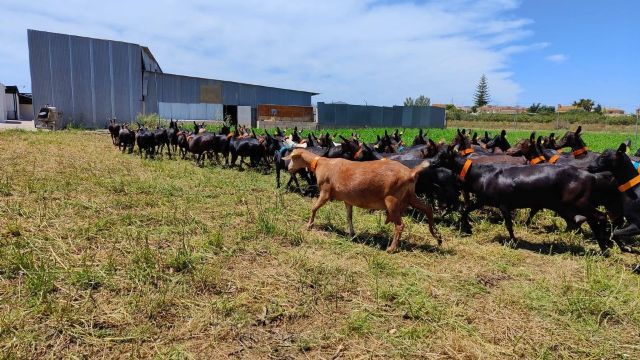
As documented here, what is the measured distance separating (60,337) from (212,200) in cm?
573

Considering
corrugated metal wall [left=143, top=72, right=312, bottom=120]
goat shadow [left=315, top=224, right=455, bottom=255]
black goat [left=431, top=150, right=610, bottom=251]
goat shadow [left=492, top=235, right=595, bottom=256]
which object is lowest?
goat shadow [left=492, top=235, right=595, bottom=256]

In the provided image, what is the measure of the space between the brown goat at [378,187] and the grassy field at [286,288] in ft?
2.01

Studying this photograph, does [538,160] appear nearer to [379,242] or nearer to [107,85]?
[379,242]

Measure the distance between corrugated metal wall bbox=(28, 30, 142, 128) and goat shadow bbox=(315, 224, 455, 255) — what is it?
3495 cm

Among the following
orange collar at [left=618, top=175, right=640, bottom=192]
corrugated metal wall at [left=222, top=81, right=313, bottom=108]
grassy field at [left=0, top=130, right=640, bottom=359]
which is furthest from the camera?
corrugated metal wall at [left=222, top=81, right=313, bottom=108]

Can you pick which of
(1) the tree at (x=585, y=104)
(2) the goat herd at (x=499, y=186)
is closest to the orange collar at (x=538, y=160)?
(2) the goat herd at (x=499, y=186)

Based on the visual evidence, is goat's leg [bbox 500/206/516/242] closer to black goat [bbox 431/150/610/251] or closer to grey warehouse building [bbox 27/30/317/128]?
black goat [bbox 431/150/610/251]

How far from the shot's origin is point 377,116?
48375 millimetres

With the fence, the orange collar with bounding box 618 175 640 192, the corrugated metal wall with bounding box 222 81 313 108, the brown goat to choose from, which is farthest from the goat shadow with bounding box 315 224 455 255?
the corrugated metal wall with bounding box 222 81 313 108

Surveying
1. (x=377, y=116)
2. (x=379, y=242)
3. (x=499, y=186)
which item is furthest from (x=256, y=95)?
(x=499, y=186)

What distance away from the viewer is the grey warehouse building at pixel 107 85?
3388 centimetres

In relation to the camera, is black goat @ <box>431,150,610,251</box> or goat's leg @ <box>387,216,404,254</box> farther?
black goat @ <box>431,150,610,251</box>

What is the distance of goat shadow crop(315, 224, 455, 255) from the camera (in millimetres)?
6652

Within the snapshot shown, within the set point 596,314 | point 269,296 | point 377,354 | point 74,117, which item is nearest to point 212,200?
point 269,296
